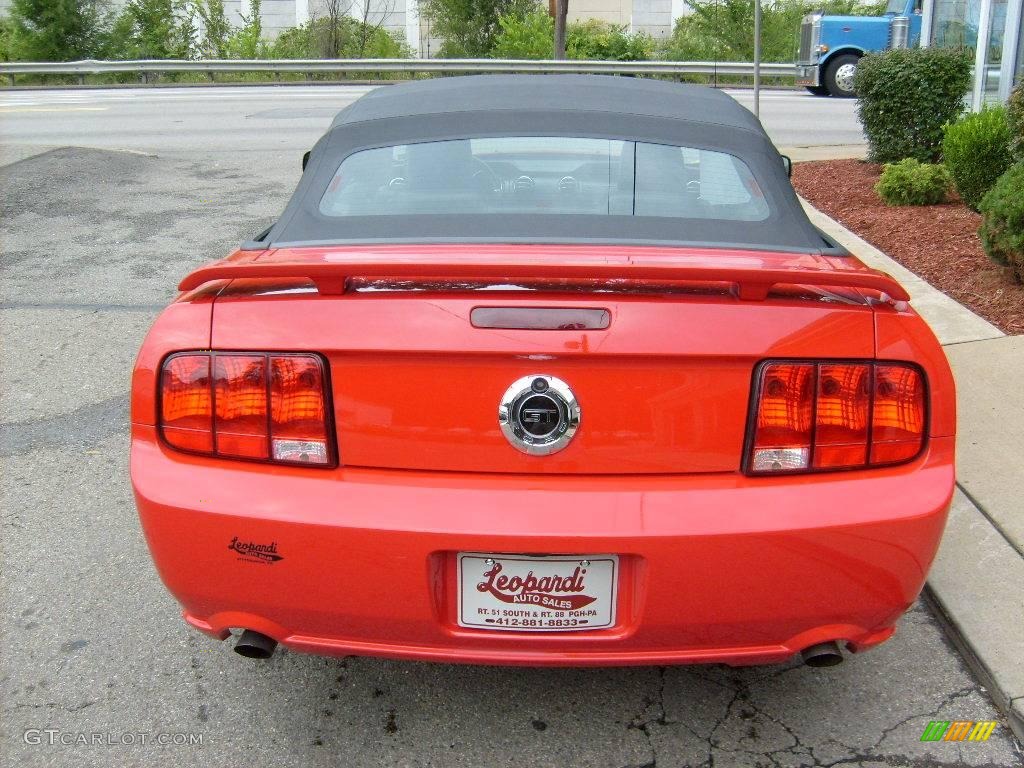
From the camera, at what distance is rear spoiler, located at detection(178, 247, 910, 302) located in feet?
7.32

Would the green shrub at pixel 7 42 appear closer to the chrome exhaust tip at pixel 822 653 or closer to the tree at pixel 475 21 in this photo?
the tree at pixel 475 21

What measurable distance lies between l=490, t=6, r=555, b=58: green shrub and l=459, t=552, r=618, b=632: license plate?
29.1m

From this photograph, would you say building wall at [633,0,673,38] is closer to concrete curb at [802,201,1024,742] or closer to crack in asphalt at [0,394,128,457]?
crack in asphalt at [0,394,128,457]

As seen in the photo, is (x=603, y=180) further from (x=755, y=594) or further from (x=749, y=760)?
(x=749, y=760)

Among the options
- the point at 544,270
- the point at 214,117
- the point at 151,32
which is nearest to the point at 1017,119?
the point at 544,270

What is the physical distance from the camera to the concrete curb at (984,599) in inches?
116

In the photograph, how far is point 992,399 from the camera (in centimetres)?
490

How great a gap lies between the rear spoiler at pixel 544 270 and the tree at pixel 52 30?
1303 inches

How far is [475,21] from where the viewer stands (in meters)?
34.7

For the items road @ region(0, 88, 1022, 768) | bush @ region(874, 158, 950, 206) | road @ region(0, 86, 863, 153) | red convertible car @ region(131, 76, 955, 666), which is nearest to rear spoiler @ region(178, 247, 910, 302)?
red convertible car @ region(131, 76, 955, 666)

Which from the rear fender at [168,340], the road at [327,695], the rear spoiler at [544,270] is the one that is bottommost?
the road at [327,695]

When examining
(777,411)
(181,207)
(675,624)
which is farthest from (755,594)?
(181,207)

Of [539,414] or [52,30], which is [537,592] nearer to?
[539,414]

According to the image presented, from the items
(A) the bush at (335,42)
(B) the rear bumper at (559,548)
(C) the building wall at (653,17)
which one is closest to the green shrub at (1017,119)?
(B) the rear bumper at (559,548)
